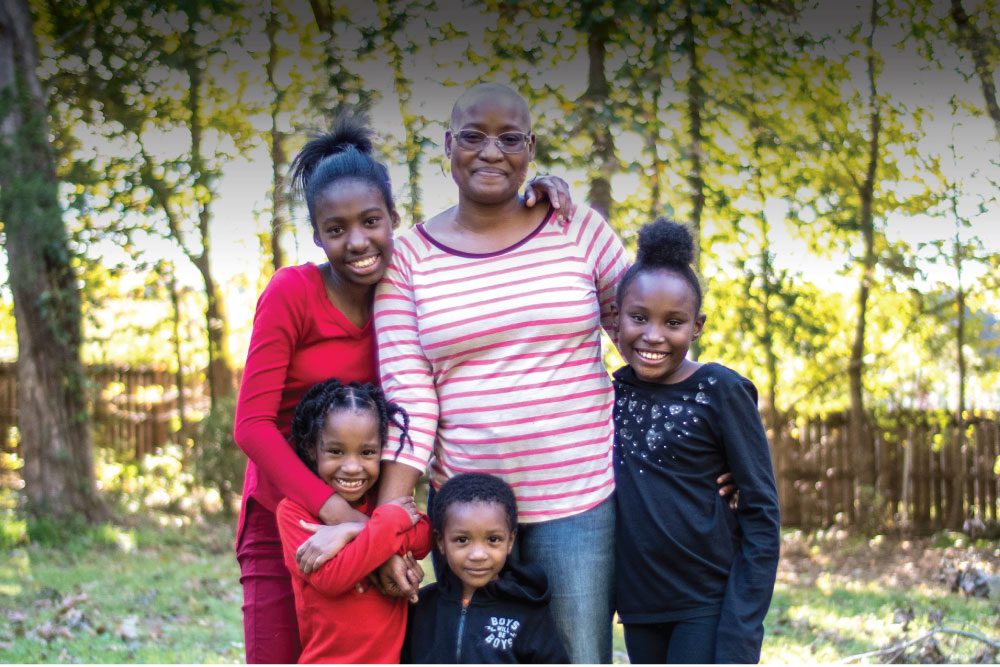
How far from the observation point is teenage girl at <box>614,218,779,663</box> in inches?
99.2

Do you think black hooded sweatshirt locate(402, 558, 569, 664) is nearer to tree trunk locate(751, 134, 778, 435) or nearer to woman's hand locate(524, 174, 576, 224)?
woman's hand locate(524, 174, 576, 224)

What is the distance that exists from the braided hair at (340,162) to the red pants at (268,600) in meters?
0.84

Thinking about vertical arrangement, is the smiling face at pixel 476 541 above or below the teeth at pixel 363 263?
below

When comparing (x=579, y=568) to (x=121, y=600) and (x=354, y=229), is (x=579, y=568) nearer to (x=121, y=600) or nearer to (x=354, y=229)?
(x=354, y=229)

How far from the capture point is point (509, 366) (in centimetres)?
256

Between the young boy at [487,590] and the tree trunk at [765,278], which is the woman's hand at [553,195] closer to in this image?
the young boy at [487,590]

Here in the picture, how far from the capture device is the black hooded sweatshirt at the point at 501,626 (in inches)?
102

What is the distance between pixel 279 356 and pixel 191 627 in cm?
393

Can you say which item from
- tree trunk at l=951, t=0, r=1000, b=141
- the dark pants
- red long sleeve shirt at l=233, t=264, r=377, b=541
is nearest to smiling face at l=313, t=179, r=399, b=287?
red long sleeve shirt at l=233, t=264, r=377, b=541

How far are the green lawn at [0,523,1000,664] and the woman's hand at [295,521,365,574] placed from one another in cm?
317

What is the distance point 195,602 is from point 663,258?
16.1ft

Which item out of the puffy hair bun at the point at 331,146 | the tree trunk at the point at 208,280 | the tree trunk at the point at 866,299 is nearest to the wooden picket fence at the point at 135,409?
the tree trunk at the point at 208,280

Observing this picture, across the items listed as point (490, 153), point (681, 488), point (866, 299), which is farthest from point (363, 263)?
point (866, 299)

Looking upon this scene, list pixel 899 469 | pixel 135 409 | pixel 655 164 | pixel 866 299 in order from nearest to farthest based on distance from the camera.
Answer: pixel 655 164 < pixel 866 299 < pixel 899 469 < pixel 135 409
